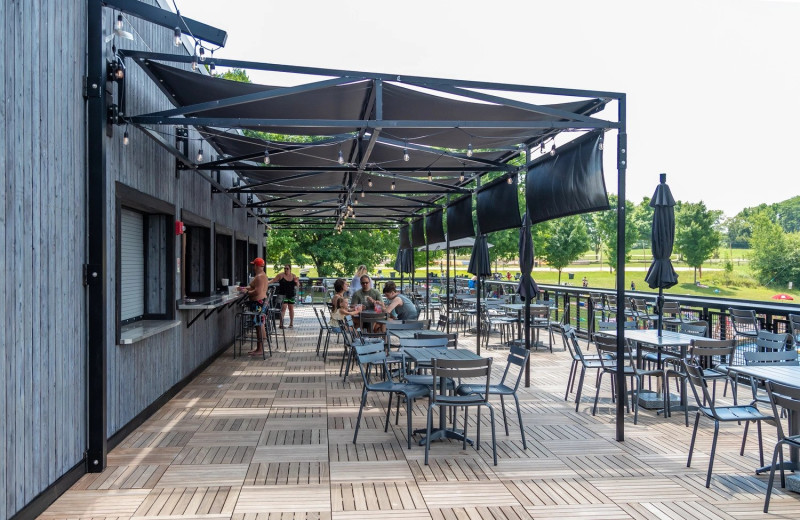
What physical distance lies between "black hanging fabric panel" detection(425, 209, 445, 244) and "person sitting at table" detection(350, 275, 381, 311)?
3648 mm

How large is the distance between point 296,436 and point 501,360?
5.40 meters

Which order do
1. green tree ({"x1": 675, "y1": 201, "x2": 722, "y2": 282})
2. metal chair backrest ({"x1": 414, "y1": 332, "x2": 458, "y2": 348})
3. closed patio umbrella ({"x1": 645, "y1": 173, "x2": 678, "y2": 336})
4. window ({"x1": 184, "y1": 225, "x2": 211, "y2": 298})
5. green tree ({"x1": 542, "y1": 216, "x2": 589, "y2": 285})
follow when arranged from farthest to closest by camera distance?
green tree ({"x1": 675, "y1": 201, "x2": 722, "y2": 282}) < green tree ({"x1": 542, "y1": 216, "x2": 589, "y2": 285}) < window ({"x1": 184, "y1": 225, "x2": 211, "y2": 298}) < closed patio umbrella ({"x1": 645, "y1": 173, "x2": 678, "y2": 336}) < metal chair backrest ({"x1": 414, "y1": 332, "x2": 458, "y2": 348})

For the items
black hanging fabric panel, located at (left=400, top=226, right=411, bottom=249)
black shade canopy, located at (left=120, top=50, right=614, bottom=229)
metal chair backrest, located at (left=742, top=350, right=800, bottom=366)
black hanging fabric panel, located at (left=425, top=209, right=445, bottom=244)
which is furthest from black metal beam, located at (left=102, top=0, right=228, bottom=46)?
black hanging fabric panel, located at (left=400, top=226, right=411, bottom=249)

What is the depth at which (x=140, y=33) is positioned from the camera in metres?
6.19

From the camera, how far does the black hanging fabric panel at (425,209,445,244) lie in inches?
538

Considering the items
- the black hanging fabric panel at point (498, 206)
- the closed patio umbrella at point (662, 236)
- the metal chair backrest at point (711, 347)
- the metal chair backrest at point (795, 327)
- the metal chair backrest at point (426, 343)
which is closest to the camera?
the metal chair backrest at point (711, 347)

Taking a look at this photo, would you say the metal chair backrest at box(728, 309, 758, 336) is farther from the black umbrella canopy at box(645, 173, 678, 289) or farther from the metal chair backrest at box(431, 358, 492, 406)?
the metal chair backrest at box(431, 358, 492, 406)

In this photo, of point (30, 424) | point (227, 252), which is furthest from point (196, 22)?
point (227, 252)

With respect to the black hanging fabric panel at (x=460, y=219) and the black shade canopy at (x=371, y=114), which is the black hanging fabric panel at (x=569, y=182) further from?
the black hanging fabric panel at (x=460, y=219)

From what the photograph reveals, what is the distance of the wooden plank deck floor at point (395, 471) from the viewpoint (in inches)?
156

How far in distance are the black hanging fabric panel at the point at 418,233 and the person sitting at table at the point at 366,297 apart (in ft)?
21.5

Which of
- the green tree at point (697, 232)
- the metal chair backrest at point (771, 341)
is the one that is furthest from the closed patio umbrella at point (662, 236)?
the green tree at point (697, 232)

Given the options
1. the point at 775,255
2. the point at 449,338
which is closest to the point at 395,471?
the point at 449,338

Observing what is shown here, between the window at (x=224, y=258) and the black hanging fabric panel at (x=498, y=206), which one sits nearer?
the black hanging fabric panel at (x=498, y=206)
